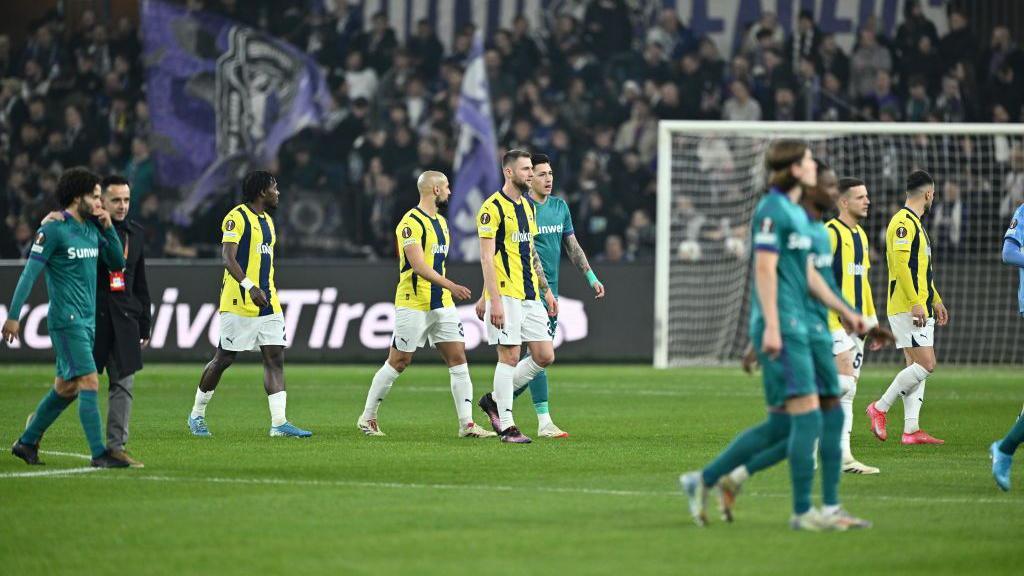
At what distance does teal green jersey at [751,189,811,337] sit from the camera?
796 cm

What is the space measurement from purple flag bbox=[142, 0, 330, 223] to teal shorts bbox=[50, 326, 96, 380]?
610 inches

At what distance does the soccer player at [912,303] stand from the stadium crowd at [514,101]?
10616 millimetres

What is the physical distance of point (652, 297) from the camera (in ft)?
73.8

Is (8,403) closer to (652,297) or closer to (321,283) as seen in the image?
(321,283)

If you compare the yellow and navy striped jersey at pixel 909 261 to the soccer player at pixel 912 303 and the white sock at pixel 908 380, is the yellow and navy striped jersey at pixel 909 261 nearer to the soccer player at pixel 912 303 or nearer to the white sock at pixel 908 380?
the soccer player at pixel 912 303

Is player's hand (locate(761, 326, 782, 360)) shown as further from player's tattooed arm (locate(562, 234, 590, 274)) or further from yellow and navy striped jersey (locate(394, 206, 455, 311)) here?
player's tattooed arm (locate(562, 234, 590, 274))

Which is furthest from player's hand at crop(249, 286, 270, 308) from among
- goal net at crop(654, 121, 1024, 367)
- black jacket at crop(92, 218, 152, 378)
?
goal net at crop(654, 121, 1024, 367)

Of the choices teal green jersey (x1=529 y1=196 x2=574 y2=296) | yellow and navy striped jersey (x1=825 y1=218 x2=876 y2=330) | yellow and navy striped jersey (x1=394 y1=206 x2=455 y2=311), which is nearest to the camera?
yellow and navy striped jersey (x1=825 y1=218 x2=876 y2=330)

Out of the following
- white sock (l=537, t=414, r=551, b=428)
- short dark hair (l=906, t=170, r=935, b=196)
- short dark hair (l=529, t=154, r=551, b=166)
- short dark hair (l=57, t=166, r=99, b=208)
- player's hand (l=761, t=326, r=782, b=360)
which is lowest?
white sock (l=537, t=414, r=551, b=428)

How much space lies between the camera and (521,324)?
1311 cm

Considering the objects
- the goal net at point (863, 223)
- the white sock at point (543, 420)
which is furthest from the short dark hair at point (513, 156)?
the goal net at point (863, 223)

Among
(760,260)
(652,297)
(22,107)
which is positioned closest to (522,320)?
(760,260)

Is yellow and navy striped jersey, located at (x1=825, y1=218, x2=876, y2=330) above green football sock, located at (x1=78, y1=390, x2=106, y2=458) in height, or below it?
above

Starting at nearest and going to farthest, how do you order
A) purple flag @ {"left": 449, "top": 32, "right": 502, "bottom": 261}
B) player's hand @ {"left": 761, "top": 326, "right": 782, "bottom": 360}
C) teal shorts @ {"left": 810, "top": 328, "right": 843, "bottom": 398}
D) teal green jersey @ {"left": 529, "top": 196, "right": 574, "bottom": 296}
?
player's hand @ {"left": 761, "top": 326, "right": 782, "bottom": 360} < teal shorts @ {"left": 810, "top": 328, "right": 843, "bottom": 398} < teal green jersey @ {"left": 529, "top": 196, "right": 574, "bottom": 296} < purple flag @ {"left": 449, "top": 32, "right": 502, "bottom": 261}
